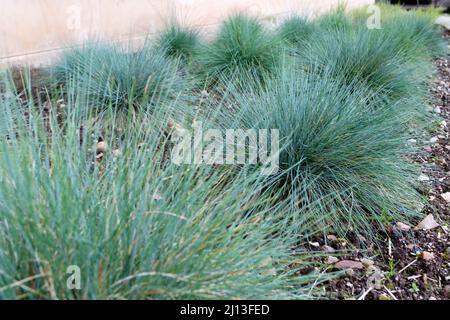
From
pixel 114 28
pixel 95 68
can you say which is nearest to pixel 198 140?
pixel 95 68

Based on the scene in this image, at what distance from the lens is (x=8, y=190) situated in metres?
1.25

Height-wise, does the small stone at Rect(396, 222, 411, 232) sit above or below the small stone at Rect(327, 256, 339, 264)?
above

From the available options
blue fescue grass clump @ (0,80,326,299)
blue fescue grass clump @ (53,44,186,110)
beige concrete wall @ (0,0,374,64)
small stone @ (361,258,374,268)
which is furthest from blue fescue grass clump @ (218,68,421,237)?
beige concrete wall @ (0,0,374,64)

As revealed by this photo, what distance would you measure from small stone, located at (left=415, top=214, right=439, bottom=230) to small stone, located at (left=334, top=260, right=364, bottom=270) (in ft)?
1.52

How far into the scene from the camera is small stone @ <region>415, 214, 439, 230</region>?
2.18 meters

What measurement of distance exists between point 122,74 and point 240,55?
3.94ft

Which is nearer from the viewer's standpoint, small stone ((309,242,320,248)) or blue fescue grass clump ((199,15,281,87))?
small stone ((309,242,320,248))

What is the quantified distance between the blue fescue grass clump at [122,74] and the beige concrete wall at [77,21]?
657 mm

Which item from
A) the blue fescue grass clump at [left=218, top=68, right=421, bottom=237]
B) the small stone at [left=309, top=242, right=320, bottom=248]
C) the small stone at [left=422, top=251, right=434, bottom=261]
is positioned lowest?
the small stone at [left=422, top=251, right=434, bottom=261]

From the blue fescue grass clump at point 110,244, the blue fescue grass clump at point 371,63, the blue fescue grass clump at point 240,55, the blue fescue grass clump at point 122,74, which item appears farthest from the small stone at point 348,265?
the blue fescue grass clump at point 240,55

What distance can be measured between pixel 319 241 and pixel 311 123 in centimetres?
55

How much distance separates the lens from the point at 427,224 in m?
2.18

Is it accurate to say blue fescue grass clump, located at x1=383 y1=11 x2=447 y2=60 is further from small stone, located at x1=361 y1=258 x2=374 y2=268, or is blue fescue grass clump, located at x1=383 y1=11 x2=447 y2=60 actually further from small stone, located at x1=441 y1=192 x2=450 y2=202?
small stone, located at x1=361 y1=258 x2=374 y2=268
